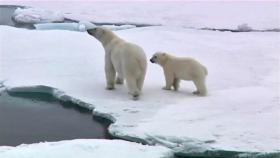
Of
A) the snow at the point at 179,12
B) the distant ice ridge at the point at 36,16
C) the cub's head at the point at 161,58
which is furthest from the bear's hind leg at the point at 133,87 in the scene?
the distant ice ridge at the point at 36,16

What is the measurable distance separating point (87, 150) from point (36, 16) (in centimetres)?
794

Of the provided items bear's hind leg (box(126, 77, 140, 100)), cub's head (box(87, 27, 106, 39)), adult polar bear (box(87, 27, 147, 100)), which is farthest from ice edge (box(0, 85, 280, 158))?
cub's head (box(87, 27, 106, 39))

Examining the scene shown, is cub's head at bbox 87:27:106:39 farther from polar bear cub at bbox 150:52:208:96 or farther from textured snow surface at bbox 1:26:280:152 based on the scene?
polar bear cub at bbox 150:52:208:96

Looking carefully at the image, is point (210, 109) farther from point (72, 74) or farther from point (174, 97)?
point (72, 74)

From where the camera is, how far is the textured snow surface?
5.60m

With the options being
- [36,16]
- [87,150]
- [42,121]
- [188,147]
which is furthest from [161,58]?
[36,16]

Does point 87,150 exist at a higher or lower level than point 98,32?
lower

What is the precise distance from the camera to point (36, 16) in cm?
1252

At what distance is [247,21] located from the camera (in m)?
12.5

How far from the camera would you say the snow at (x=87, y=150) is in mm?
4902

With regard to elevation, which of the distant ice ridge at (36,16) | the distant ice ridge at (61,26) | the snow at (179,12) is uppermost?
the snow at (179,12)

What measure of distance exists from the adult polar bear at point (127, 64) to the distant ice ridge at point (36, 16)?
17.6 feet

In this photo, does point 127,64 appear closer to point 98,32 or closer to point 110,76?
point 110,76

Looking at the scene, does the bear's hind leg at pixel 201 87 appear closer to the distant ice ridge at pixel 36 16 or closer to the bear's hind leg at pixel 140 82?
the bear's hind leg at pixel 140 82
